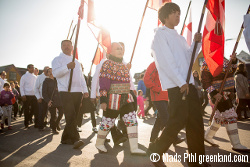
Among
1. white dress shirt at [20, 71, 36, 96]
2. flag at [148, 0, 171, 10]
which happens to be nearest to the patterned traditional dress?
flag at [148, 0, 171, 10]

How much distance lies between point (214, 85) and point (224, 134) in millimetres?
2083

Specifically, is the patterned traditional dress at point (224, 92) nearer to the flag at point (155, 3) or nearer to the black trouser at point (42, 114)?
the flag at point (155, 3)

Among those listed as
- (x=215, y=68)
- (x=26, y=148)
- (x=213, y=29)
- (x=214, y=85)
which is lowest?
(x=26, y=148)

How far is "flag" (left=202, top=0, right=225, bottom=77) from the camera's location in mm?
3236

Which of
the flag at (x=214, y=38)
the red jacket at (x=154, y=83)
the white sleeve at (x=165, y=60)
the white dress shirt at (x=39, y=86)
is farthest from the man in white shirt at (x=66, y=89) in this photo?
the white dress shirt at (x=39, y=86)

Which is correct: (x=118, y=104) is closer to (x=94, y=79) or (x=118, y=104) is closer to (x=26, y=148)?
(x=94, y=79)

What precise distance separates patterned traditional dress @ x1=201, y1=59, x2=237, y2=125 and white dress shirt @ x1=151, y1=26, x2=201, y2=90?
51.7 inches

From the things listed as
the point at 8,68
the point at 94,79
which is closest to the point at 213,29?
the point at 94,79

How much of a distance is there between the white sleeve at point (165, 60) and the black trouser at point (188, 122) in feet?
0.48


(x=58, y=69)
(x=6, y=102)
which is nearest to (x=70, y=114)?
(x=58, y=69)

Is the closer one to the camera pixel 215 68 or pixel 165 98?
pixel 215 68

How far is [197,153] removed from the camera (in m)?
2.20

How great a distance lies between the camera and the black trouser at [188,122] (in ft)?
7.27

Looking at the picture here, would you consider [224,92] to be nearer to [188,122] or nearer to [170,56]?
[188,122]
